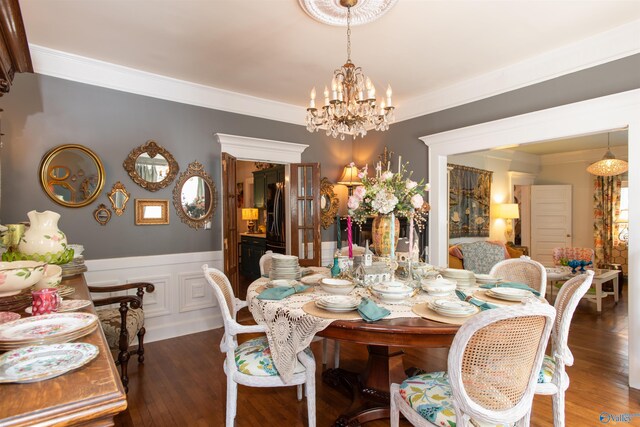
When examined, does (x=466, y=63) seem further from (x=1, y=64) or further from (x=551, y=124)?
(x=1, y=64)

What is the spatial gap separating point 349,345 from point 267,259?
1.25 metres

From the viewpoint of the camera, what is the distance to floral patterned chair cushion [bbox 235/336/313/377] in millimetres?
1872

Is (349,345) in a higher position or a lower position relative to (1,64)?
lower

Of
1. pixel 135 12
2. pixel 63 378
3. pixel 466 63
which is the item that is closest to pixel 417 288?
pixel 63 378

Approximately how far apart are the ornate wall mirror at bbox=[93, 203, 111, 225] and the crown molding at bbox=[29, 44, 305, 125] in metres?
1.21

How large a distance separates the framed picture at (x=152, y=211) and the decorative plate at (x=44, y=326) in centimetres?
276

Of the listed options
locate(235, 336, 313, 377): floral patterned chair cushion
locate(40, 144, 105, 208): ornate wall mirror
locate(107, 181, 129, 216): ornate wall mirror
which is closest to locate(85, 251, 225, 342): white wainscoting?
locate(107, 181, 129, 216): ornate wall mirror

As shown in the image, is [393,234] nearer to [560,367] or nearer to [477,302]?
[477,302]

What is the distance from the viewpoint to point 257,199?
7082mm

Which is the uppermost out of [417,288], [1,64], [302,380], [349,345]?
[1,64]

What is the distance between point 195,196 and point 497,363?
11.4 feet

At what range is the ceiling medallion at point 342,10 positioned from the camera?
2.36 meters

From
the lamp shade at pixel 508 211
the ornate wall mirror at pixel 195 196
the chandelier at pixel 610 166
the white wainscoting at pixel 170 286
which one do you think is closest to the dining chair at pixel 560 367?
the white wainscoting at pixel 170 286

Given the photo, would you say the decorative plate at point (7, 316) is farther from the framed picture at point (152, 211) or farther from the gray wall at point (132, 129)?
the framed picture at point (152, 211)
